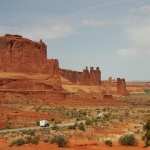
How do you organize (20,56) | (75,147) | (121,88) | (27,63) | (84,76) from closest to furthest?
(75,147)
(27,63)
(20,56)
(84,76)
(121,88)

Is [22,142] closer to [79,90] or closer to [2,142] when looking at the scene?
[2,142]

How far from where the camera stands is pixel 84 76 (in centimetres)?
12312

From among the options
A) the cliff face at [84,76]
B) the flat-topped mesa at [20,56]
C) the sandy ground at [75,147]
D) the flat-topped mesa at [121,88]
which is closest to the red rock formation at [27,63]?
the flat-topped mesa at [20,56]

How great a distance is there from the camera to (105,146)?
2362cm

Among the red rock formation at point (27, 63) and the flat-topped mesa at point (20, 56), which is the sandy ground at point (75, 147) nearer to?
the red rock formation at point (27, 63)

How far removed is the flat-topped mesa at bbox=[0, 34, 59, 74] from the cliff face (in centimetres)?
3729

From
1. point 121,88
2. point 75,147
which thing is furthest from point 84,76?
point 75,147

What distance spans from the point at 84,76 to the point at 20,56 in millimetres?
43942

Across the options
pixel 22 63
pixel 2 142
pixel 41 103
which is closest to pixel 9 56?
pixel 22 63

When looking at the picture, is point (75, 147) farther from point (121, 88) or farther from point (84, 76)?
point (121, 88)

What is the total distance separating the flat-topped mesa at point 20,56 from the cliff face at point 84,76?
37.3 metres

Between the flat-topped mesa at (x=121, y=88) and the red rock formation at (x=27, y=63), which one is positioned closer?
the red rock formation at (x=27, y=63)

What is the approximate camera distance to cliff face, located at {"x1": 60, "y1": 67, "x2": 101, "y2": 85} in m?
121

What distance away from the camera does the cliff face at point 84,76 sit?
397 ft
